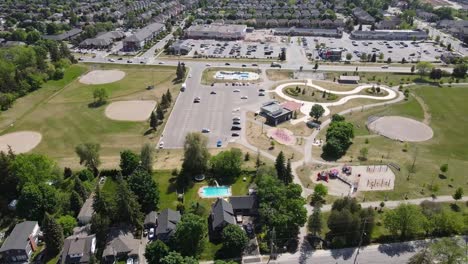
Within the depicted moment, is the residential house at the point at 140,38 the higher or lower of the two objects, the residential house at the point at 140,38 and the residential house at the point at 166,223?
the higher

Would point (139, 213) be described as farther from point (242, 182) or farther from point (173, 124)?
point (173, 124)

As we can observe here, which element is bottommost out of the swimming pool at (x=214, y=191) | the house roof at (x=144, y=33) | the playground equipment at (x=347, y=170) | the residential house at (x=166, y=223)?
the swimming pool at (x=214, y=191)

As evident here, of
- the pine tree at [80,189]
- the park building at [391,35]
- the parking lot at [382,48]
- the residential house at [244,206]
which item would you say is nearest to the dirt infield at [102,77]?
the pine tree at [80,189]

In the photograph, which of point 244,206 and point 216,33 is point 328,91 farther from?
point 216,33

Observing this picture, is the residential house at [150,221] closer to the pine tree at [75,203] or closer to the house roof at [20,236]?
the pine tree at [75,203]

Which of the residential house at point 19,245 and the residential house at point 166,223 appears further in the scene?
the residential house at point 166,223
